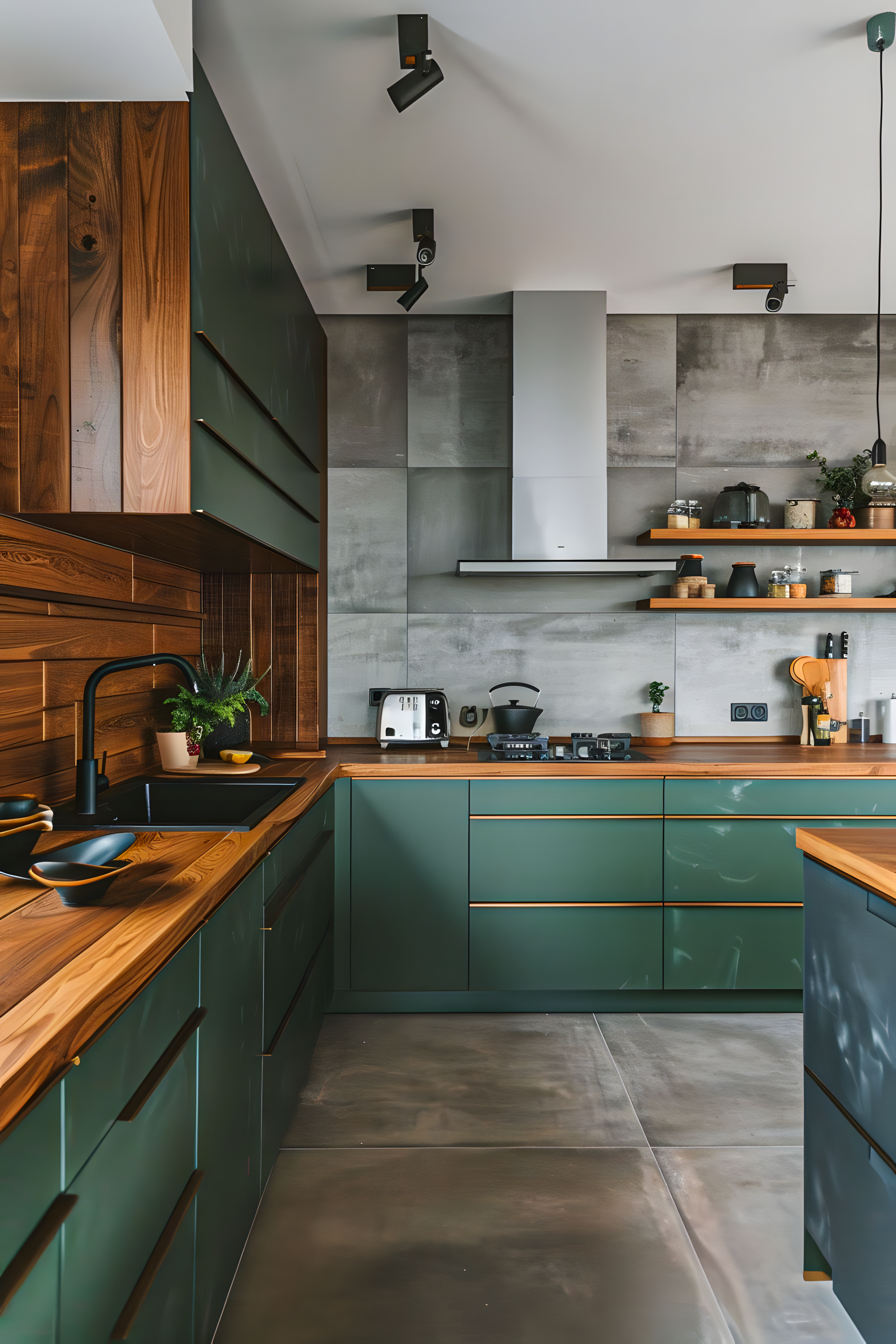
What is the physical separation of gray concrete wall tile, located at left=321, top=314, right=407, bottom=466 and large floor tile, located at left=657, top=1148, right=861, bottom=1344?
107 inches

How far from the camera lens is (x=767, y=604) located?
3.37 m

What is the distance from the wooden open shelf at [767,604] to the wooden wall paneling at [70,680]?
202 cm

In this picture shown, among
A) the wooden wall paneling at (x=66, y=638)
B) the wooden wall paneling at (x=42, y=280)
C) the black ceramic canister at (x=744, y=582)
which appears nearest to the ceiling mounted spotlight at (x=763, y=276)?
the black ceramic canister at (x=744, y=582)

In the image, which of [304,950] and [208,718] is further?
[208,718]

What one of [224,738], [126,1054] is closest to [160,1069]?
[126,1054]

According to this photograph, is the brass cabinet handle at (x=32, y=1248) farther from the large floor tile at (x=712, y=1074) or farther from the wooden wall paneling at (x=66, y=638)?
the large floor tile at (x=712, y=1074)

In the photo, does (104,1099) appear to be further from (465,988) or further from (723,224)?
(723,224)

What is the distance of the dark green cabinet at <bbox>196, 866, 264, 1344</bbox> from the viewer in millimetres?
1318

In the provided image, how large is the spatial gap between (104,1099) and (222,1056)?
1.82ft

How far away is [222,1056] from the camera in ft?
4.68

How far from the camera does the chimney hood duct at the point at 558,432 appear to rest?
10.7ft

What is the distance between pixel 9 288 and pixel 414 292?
1646 millimetres

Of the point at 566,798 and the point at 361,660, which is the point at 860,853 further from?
the point at 361,660

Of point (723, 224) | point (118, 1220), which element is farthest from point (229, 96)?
point (118, 1220)
